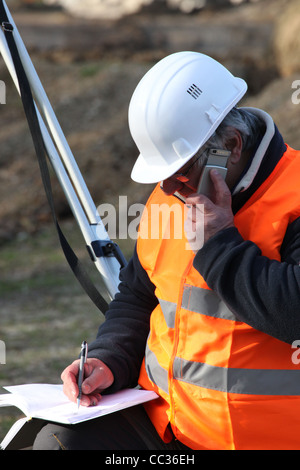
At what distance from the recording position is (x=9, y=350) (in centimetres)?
570

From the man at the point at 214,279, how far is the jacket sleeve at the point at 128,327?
4.4 inches

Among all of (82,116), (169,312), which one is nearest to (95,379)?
(169,312)

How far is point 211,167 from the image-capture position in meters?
2.16

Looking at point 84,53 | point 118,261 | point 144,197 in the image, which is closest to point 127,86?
point 84,53

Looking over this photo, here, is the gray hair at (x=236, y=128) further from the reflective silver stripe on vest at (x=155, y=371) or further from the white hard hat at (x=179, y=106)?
the reflective silver stripe on vest at (x=155, y=371)

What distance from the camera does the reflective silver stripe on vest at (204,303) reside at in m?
2.16

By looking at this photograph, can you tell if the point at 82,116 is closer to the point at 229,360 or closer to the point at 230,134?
the point at 230,134

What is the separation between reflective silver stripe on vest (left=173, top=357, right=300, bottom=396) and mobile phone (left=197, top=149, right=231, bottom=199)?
→ 0.51 meters

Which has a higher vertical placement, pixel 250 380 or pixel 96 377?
pixel 250 380

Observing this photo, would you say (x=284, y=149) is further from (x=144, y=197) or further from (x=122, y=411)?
(x=144, y=197)

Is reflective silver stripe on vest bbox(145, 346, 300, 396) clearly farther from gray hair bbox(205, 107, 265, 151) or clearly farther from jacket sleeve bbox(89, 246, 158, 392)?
gray hair bbox(205, 107, 265, 151)

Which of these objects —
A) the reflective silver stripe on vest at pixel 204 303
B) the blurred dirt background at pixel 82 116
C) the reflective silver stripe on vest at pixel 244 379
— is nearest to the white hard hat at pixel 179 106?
the reflective silver stripe on vest at pixel 204 303

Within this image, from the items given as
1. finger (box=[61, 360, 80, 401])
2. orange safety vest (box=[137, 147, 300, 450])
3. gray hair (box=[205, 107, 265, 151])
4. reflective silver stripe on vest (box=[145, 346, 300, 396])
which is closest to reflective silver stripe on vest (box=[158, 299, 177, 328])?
orange safety vest (box=[137, 147, 300, 450])

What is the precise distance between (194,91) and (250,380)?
0.86 metres
